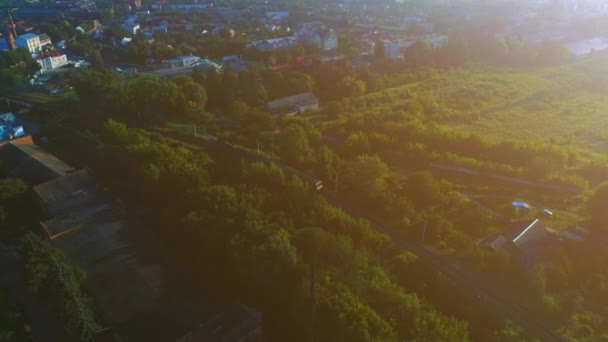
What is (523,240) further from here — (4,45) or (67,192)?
(4,45)

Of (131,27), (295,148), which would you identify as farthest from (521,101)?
(131,27)

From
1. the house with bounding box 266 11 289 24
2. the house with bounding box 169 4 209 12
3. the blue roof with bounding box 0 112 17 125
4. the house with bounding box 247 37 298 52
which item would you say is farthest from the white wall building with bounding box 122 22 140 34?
the blue roof with bounding box 0 112 17 125

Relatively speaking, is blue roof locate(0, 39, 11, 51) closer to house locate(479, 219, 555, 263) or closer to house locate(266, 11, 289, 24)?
house locate(266, 11, 289, 24)

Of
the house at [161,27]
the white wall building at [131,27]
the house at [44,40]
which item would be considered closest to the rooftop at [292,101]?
the house at [44,40]

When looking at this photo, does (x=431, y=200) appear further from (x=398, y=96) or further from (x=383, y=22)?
(x=383, y=22)

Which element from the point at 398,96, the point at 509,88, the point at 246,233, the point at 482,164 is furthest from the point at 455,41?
the point at 246,233

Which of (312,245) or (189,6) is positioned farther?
(189,6)

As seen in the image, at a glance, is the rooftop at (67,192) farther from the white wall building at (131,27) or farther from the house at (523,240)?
the white wall building at (131,27)
